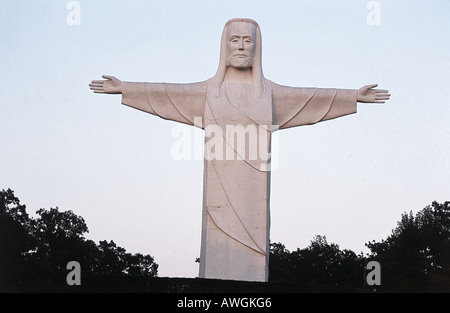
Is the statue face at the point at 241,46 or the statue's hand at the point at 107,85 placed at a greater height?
the statue face at the point at 241,46

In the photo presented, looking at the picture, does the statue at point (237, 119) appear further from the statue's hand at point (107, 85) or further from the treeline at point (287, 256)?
the treeline at point (287, 256)

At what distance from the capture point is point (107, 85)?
16953 mm

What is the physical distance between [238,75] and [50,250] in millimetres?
17322

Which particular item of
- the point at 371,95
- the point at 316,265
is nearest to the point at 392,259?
the point at 316,265

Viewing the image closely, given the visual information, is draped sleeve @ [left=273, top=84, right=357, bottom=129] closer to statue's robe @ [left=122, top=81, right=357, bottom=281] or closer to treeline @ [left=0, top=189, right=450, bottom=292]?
statue's robe @ [left=122, top=81, right=357, bottom=281]

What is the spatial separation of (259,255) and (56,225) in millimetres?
18408

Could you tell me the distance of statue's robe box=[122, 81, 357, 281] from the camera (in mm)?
16234

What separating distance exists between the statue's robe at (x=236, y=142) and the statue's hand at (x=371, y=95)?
0.15 m

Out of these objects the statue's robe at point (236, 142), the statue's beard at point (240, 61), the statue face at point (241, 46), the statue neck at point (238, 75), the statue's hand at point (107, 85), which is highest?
the statue face at point (241, 46)

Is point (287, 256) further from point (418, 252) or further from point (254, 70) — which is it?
point (254, 70)

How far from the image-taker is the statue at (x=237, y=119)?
16.3 meters

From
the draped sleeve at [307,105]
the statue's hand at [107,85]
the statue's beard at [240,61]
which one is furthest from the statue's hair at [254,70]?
the statue's hand at [107,85]
